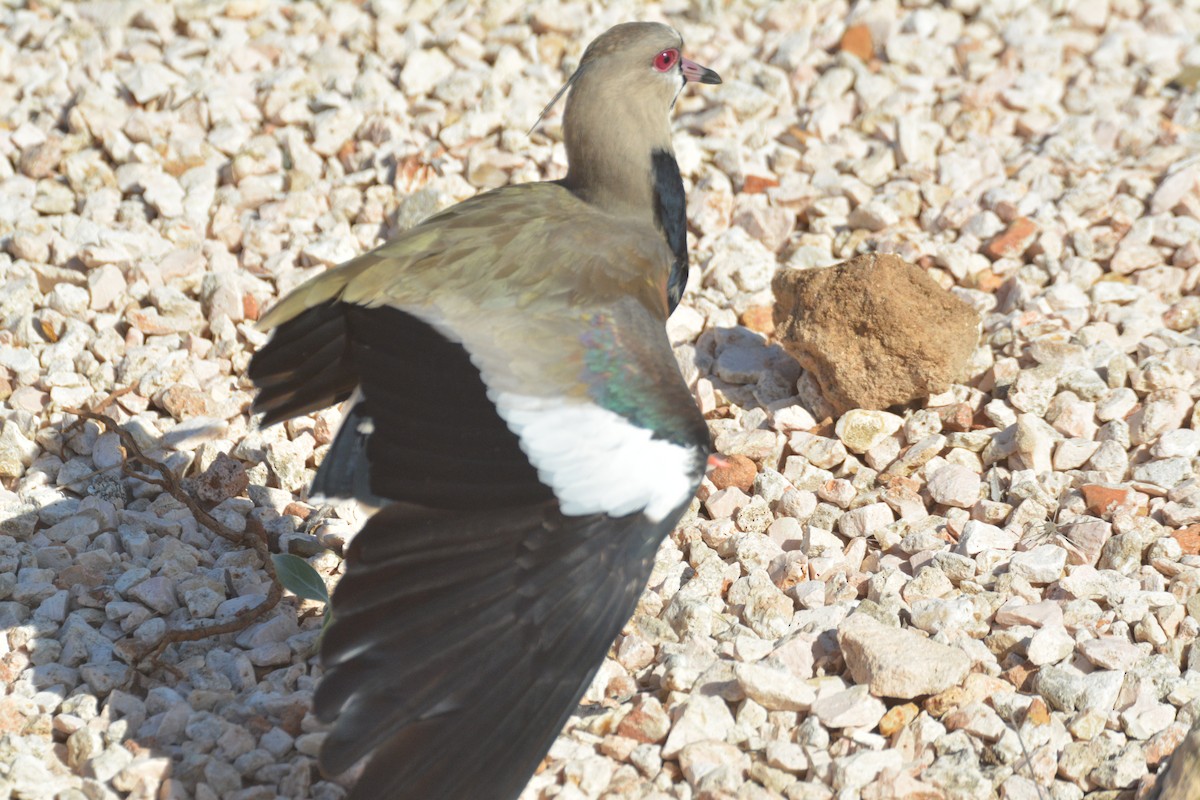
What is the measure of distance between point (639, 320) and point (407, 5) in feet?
9.05

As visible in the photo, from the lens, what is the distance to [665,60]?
387 cm

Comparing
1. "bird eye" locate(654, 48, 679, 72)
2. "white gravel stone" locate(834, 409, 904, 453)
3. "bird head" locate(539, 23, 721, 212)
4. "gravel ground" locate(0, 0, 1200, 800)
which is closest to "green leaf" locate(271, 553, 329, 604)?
"gravel ground" locate(0, 0, 1200, 800)

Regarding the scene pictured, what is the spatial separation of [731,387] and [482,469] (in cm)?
153

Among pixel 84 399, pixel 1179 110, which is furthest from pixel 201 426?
pixel 1179 110

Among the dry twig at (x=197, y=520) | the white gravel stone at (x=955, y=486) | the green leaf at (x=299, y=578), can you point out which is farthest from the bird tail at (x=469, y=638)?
the white gravel stone at (x=955, y=486)

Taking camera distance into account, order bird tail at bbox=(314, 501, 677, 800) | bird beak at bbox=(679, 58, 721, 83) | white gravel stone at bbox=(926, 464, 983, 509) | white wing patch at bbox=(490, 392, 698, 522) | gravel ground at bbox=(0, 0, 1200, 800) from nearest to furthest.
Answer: bird tail at bbox=(314, 501, 677, 800) → white wing patch at bbox=(490, 392, 698, 522) → gravel ground at bbox=(0, 0, 1200, 800) → white gravel stone at bbox=(926, 464, 983, 509) → bird beak at bbox=(679, 58, 721, 83)

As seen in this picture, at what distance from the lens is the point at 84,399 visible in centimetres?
392

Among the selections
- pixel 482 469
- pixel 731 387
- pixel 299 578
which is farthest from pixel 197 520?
pixel 731 387

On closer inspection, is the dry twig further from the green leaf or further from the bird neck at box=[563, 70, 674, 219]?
the bird neck at box=[563, 70, 674, 219]

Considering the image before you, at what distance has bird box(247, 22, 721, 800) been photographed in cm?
253

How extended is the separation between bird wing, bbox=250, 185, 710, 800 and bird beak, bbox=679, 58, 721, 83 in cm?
97

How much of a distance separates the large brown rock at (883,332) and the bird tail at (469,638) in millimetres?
1248

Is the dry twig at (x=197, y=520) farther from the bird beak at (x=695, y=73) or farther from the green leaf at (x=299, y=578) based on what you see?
the bird beak at (x=695, y=73)

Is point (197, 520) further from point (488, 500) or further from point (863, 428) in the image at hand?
point (863, 428)
